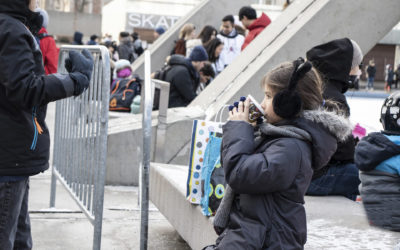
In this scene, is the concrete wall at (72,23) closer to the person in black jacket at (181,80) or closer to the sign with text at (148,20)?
the sign with text at (148,20)

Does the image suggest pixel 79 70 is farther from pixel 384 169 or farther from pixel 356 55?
pixel 356 55

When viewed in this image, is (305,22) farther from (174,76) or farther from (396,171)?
(396,171)

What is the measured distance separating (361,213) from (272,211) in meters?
1.48

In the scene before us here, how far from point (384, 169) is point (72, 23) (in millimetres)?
39139

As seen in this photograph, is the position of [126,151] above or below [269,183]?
below

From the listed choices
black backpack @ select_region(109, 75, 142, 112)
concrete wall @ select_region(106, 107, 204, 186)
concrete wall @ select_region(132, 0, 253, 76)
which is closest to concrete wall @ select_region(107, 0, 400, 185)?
concrete wall @ select_region(106, 107, 204, 186)

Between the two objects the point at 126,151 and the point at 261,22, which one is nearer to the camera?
the point at 126,151

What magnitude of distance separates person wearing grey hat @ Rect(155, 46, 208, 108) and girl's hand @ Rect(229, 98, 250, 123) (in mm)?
5242

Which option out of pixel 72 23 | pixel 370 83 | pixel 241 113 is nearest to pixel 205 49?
pixel 241 113

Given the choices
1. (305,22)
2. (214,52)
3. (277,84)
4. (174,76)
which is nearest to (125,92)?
(174,76)

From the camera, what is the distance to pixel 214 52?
416 inches

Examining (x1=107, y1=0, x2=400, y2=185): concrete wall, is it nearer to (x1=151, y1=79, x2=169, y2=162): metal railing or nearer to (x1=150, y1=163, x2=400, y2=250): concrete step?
(x1=151, y1=79, x2=169, y2=162): metal railing

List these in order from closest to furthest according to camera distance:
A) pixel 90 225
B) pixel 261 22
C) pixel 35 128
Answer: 1. pixel 35 128
2. pixel 90 225
3. pixel 261 22

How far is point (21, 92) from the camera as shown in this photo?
324cm
